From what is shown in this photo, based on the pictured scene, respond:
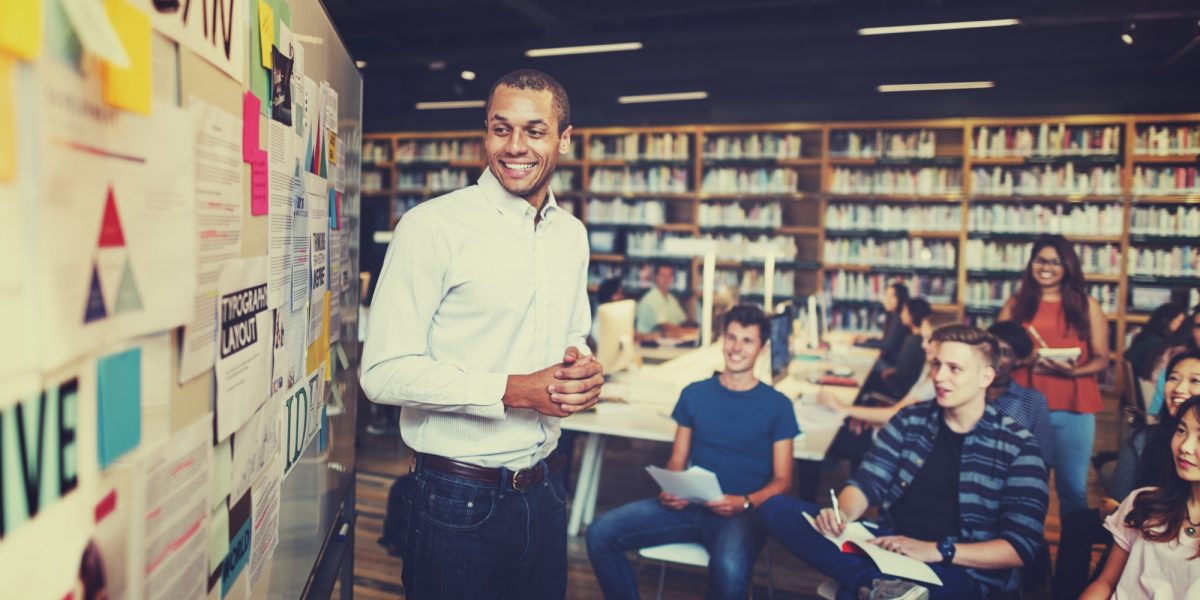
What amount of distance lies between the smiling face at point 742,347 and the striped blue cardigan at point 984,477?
594 millimetres

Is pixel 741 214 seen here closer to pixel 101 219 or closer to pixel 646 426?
pixel 646 426

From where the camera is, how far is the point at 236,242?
1.06m

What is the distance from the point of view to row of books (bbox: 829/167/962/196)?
8383 millimetres

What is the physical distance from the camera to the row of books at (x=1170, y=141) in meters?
7.88

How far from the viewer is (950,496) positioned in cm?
260

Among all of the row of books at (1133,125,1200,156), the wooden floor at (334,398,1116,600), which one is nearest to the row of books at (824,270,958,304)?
the row of books at (1133,125,1200,156)

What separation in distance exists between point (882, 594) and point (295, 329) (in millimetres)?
1621

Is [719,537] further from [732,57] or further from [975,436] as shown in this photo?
[732,57]

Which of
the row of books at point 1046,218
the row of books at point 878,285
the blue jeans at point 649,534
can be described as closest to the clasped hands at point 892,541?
the blue jeans at point 649,534

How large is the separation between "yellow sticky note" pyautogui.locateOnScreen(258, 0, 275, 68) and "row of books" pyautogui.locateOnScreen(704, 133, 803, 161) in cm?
808

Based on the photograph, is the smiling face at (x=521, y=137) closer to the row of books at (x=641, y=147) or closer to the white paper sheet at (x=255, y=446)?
the white paper sheet at (x=255, y=446)

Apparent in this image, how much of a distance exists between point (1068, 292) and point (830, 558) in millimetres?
2284

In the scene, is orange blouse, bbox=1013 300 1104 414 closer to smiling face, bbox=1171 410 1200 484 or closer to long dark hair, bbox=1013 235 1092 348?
long dark hair, bbox=1013 235 1092 348

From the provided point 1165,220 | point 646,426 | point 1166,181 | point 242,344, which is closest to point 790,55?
point 1166,181
